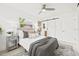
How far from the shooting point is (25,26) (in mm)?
1618

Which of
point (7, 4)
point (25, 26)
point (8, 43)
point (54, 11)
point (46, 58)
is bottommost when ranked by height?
point (46, 58)

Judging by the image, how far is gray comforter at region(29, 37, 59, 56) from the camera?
1562mm

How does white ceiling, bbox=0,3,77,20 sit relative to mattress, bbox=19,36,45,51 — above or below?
above

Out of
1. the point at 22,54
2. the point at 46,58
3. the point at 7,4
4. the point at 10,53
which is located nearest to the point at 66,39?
the point at 46,58

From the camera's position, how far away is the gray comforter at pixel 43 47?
1562mm

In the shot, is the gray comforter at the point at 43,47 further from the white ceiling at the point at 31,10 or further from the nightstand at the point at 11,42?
the white ceiling at the point at 31,10

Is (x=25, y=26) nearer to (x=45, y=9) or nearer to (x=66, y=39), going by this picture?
(x=45, y=9)

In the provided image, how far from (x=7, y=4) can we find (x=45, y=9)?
53 centimetres

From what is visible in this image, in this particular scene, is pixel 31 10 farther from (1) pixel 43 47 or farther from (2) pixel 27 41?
(1) pixel 43 47

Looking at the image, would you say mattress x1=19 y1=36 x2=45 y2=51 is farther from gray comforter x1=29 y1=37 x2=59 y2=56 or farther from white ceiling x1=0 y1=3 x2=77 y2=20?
white ceiling x1=0 y1=3 x2=77 y2=20

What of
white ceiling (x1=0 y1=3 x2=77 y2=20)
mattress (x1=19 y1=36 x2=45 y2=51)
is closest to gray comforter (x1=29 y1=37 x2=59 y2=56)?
mattress (x1=19 y1=36 x2=45 y2=51)

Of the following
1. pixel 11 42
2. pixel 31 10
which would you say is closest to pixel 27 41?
pixel 11 42

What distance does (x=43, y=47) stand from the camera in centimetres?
156

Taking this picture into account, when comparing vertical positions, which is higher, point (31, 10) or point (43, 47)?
point (31, 10)
